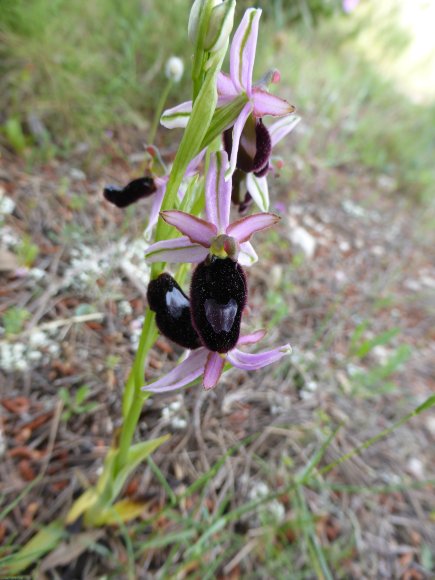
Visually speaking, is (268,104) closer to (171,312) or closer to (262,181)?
(262,181)

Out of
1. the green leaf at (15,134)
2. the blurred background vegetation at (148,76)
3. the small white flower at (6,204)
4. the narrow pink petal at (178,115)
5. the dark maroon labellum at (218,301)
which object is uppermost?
the blurred background vegetation at (148,76)

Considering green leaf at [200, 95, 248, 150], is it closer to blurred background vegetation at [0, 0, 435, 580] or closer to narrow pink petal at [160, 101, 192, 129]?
narrow pink petal at [160, 101, 192, 129]

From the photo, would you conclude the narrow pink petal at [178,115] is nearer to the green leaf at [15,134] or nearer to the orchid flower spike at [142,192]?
the orchid flower spike at [142,192]

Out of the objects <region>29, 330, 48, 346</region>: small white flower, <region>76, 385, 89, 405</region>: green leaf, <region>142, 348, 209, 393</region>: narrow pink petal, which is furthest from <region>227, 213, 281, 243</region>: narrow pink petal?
<region>29, 330, 48, 346</region>: small white flower

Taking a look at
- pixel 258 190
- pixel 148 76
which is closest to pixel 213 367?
pixel 258 190

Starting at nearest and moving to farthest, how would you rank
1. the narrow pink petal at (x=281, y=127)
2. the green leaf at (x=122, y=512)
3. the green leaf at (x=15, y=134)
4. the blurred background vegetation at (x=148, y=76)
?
the narrow pink petal at (x=281, y=127)
the green leaf at (x=122, y=512)
the green leaf at (x=15, y=134)
the blurred background vegetation at (x=148, y=76)

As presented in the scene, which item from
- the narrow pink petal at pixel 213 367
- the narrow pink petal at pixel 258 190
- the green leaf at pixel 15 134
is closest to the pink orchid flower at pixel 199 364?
the narrow pink petal at pixel 213 367
